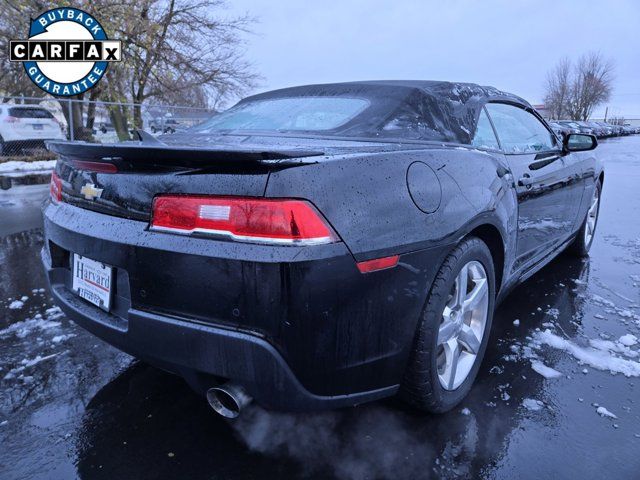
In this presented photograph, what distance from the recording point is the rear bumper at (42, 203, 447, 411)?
60.1 inches

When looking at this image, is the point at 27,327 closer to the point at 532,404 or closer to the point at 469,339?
the point at 469,339

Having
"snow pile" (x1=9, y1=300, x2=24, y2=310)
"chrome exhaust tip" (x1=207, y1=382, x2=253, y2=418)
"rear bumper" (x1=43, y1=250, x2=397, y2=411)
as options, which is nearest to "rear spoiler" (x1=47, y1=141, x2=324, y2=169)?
"rear bumper" (x1=43, y1=250, x2=397, y2=411)

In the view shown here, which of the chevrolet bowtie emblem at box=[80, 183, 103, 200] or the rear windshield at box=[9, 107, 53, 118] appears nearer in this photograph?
the chevrolet bowtie emblem at box=[80, 183, 103, 200]

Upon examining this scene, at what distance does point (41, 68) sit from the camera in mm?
12570

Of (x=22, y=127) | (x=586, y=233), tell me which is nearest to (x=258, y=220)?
(x=586, y=233)

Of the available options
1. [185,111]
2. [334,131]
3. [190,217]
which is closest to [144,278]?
[190,217]

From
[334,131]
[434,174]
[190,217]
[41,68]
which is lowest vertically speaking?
[190,217]

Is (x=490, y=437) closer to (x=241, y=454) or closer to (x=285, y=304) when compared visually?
(x=241, y=454)

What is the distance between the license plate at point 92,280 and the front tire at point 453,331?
1213mm

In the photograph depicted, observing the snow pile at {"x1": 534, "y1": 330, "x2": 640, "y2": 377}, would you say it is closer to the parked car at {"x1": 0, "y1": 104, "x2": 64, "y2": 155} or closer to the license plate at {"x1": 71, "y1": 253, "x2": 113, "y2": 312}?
the license plate at {"x1": 71, "y1": 253, "x2": 113, "y2": 312}

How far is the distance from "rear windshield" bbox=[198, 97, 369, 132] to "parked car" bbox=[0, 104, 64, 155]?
42.8 ft

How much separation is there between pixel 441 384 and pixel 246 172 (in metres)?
1.24

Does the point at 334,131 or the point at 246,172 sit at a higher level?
the point at 334,131

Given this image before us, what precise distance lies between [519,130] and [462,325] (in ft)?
5.49
